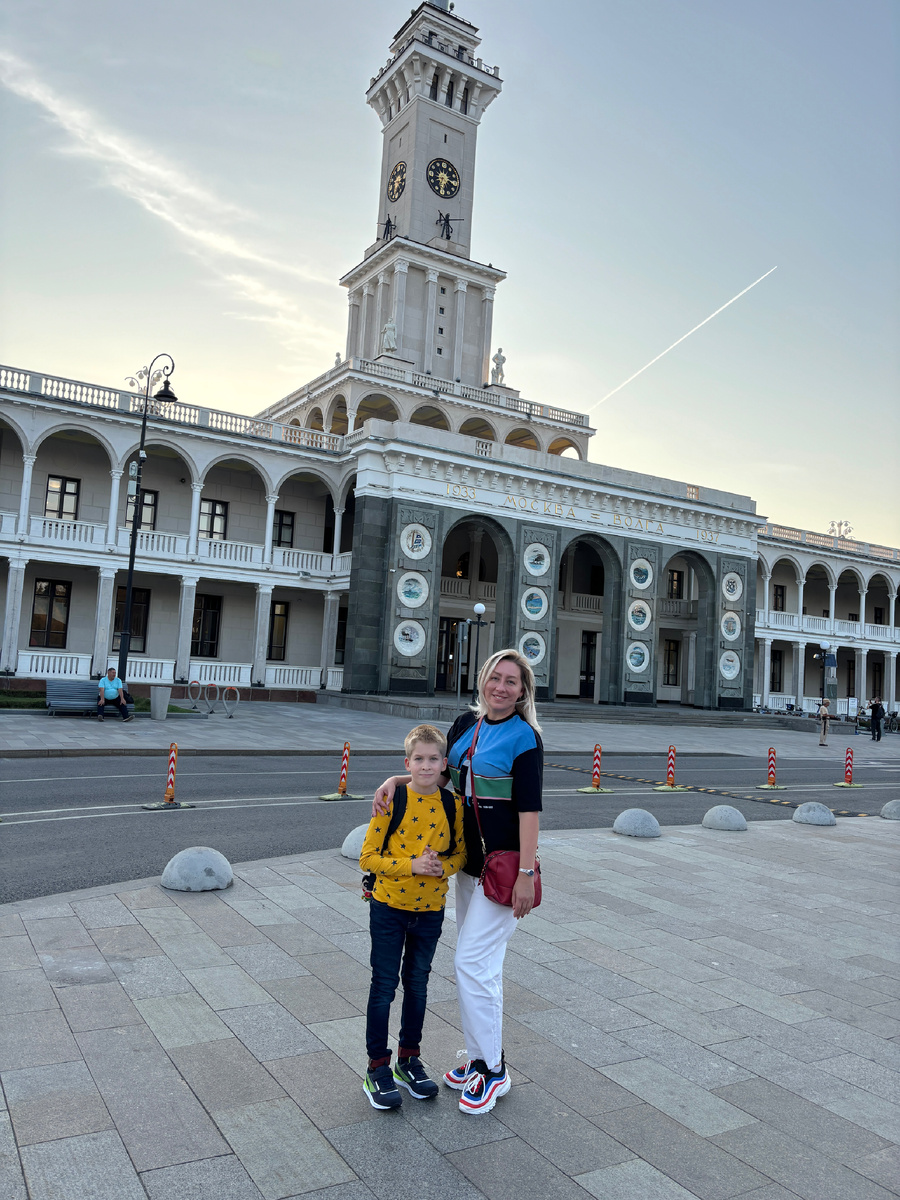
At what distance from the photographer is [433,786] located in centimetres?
404

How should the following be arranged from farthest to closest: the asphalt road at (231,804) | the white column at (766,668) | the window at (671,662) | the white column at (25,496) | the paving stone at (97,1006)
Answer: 1. the window at (671,662)
2. the white column at (766,668)
3. the white column at (25,496)
4. the asphalt road at (231,804)
5. the paving stone at (97,1006)

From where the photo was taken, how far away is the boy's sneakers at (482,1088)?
3.93m

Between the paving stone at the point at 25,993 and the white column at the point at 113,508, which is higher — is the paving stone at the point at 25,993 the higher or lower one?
the lower one

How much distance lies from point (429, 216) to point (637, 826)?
1842 inches

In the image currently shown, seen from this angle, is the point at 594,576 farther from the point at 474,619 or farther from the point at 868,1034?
the point at 868,1034

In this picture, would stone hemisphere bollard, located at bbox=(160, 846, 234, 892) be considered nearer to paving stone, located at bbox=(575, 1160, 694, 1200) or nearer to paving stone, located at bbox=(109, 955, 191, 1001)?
paving stone, located at bbox=(109, 955, 191, 1001)

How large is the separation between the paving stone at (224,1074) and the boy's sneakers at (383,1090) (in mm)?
428

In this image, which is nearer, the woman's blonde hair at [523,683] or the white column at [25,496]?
the woman's blonde hair at [523,683]

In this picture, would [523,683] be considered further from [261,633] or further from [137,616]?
[137,616]

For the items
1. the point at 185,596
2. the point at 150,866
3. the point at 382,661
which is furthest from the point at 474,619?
the point at 150,866

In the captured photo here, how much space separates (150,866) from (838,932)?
6.00m

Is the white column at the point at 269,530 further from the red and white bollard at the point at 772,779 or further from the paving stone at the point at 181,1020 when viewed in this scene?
the paving stone at the point at 181,1020

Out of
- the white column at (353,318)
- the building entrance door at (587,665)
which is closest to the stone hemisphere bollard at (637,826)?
the building entrance door at (587,665)

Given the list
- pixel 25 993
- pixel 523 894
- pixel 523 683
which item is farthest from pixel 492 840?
pixel 25 993
